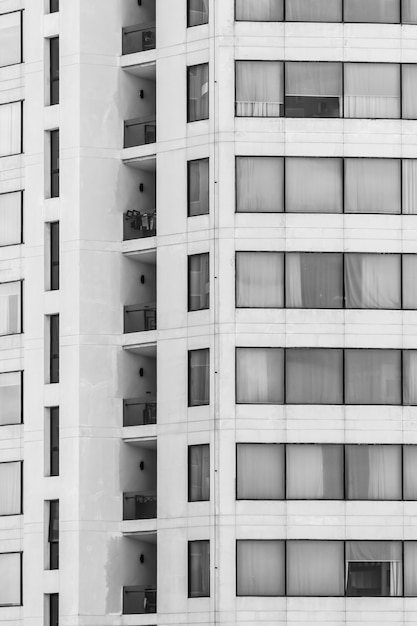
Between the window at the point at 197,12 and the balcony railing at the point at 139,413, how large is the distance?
1614cm

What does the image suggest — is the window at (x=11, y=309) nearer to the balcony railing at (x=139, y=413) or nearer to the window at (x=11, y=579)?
the balcony railing at (x=139, y=413)

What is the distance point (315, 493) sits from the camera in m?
75.4

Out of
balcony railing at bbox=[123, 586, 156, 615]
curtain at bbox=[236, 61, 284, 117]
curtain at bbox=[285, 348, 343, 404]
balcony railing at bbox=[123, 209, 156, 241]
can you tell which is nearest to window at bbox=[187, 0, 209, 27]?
curtain at bbox=[236, 61, 284, 117]

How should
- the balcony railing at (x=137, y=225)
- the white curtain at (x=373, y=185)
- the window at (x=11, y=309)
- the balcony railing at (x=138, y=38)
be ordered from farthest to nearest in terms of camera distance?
the balcony railing at (x=138, y=38)
the window at (x=11, y=309)
the balcony railing at (x=137, y=225)
the white curtain at (x=373, y=185)

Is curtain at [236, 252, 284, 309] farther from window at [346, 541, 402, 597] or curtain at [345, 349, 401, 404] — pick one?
window at [346, 541, 402, 597]

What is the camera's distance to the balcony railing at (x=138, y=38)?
8138cm

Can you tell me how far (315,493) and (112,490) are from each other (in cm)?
887

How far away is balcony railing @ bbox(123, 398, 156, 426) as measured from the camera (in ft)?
260

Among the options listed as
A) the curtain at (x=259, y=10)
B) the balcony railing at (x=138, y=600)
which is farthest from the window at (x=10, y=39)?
the balcony railing at (x=138, y=600)

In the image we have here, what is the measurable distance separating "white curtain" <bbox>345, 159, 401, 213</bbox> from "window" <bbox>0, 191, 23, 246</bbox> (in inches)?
577

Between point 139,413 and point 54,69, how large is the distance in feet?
51.2

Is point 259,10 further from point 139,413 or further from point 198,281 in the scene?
point 139,413

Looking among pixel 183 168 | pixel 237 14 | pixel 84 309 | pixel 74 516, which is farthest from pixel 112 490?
pixel 237 14

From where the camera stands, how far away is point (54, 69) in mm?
82062
